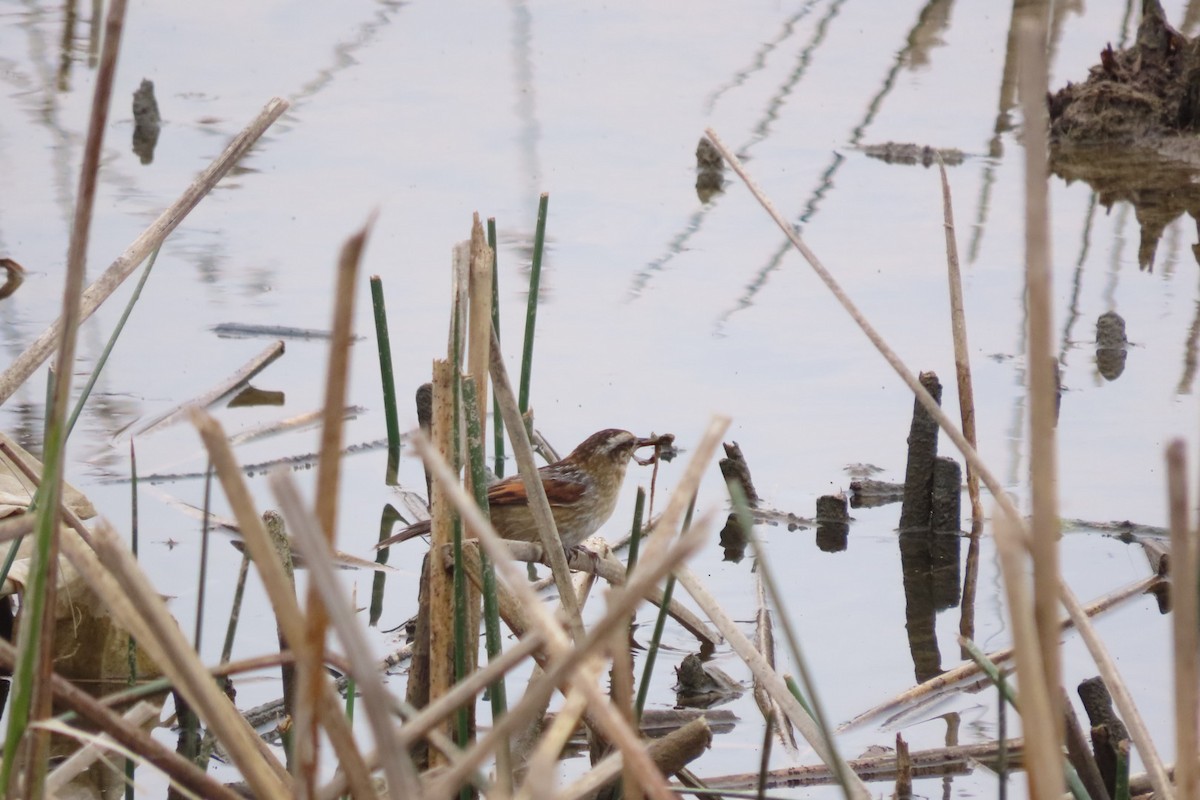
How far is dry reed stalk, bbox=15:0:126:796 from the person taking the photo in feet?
7.19

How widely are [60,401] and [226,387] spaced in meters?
4.99

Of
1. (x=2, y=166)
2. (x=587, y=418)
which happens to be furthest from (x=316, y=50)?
(x=587, y=418)

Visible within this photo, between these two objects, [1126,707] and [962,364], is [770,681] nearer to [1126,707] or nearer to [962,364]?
[1126,707]

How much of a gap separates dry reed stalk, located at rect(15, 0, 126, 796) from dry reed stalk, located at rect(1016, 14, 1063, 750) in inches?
47.7

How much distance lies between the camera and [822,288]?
8680 millimetres

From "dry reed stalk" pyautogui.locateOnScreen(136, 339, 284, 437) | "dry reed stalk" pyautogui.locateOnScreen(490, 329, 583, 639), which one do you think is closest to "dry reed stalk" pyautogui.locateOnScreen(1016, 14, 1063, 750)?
"dry reed stalk" pyautogui.locateOnScreen(490, 329, 583, 639)

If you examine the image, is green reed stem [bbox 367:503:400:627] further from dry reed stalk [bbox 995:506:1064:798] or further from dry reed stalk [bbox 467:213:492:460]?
dry reed stalk [bbox 995:506:1064:798]

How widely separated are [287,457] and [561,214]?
340 cm

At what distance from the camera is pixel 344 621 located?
71.5 inches

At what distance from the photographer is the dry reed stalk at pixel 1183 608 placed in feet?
5.92

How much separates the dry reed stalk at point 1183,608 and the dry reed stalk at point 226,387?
5.45 metres

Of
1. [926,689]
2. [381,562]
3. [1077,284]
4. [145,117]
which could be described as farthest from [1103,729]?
[145,117]

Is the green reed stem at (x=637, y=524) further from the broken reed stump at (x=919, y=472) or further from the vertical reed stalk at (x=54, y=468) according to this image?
the broken reed stump at (x=919, y=472)

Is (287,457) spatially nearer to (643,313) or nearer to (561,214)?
(643,313)
